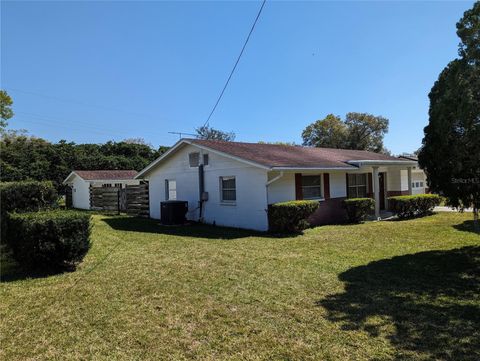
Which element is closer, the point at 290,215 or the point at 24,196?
the point at 24,196

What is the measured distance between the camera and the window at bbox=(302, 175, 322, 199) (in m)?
14.4

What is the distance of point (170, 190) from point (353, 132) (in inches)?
1529

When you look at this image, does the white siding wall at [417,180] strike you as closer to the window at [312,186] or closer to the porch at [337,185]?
the porch at [337,185]

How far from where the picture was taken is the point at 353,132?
51812mm

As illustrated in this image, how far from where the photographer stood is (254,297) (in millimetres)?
5602

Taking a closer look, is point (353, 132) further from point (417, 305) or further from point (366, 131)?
point (417, 305)

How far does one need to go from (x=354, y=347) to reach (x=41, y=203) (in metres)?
8.77

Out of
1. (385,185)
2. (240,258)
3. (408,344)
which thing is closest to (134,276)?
(240,258)

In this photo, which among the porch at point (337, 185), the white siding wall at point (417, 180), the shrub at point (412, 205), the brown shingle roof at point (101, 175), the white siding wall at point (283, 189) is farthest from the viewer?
the brown shingle roof at point (101, 175)

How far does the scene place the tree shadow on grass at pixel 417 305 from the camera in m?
4.02

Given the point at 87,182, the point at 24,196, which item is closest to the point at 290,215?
the point at 24,196

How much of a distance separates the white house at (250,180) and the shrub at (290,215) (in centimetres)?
68

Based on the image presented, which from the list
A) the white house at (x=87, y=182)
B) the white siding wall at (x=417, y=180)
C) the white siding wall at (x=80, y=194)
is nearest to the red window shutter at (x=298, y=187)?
the white siding wall at (x=417, y=180)

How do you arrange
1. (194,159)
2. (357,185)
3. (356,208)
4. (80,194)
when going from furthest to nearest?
1. (80,194)
2. (357,185)
3. (194,159)
4. (356,208)
